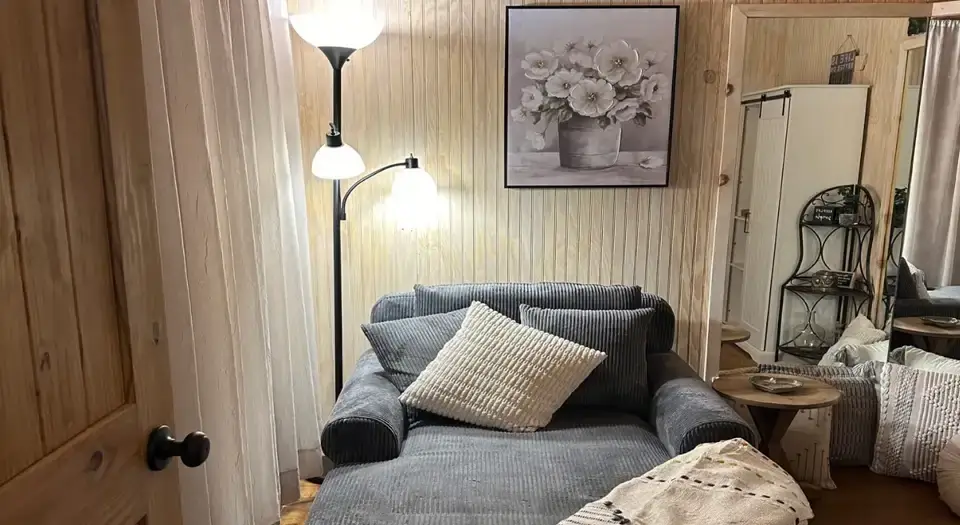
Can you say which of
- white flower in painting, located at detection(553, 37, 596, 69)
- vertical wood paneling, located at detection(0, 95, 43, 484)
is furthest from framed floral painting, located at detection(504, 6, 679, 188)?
vertical wood paneling, located at detection(0, 95, 43, 484)

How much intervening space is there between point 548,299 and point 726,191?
951mm

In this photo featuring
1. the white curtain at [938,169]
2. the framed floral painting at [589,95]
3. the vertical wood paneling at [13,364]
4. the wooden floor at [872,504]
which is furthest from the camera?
the framed floral painting at [589,95]

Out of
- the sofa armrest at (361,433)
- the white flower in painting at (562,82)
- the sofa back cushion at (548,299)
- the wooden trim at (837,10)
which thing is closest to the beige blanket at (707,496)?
the sofa armrest at (361,433)

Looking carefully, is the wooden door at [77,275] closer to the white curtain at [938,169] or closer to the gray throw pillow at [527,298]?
the gray throw pillow at [527,298]

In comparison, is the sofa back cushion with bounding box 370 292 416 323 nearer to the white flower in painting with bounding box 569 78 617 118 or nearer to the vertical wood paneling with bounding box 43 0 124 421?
the white flower in painting with bounding box 569 78 617 118

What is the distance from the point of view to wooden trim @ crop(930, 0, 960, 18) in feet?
8.61

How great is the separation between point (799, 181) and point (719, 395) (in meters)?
1.03

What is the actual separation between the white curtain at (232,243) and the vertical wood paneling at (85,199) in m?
0.70

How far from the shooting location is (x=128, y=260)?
1.01 meters

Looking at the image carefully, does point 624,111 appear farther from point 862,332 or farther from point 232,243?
point 232,243

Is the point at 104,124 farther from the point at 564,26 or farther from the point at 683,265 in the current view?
the point at 683,265

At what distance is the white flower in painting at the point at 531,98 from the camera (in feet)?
9.33

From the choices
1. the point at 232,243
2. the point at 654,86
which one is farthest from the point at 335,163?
the point at 654,86

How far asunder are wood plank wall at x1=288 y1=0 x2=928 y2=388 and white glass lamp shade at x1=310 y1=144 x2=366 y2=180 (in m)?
0.38
